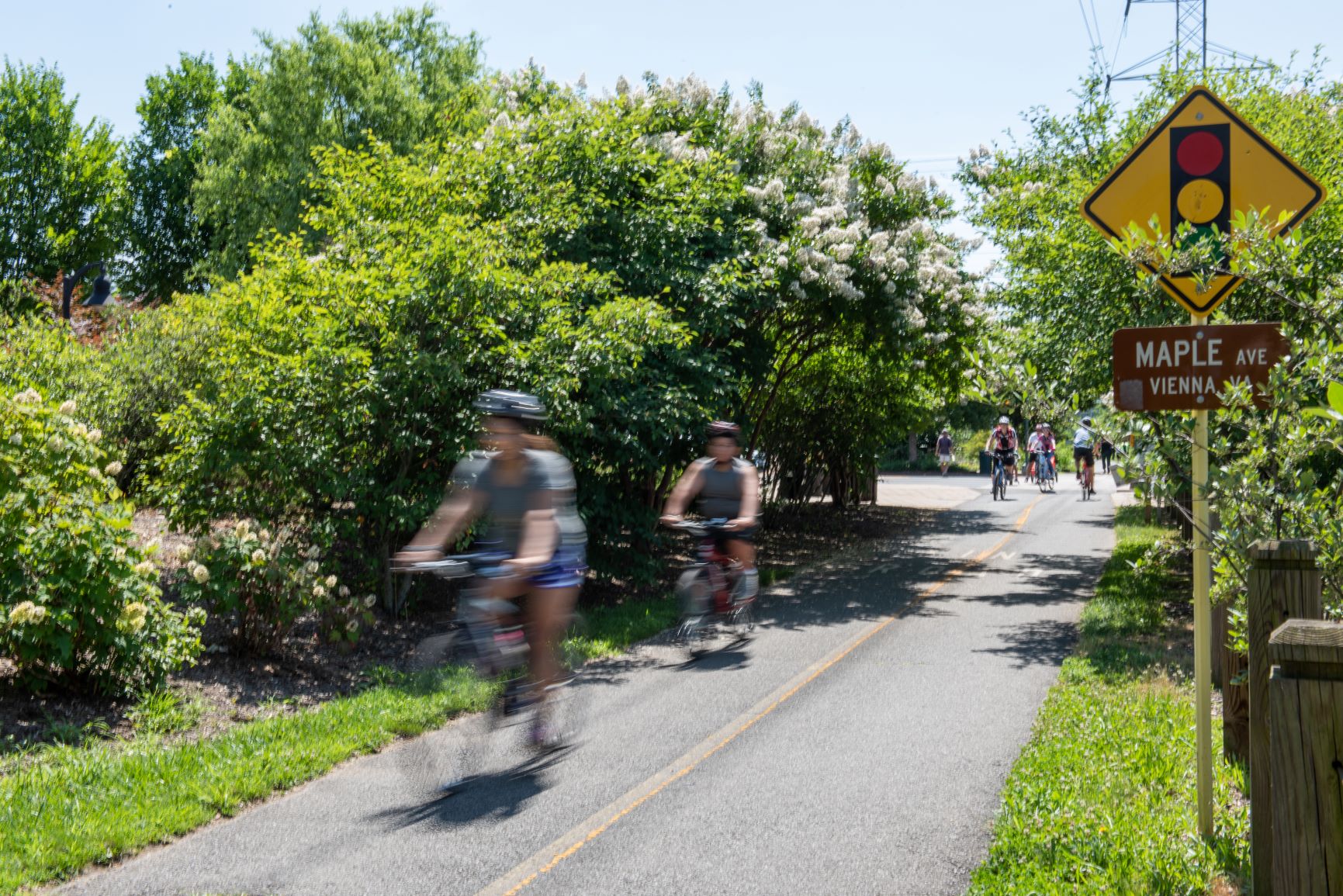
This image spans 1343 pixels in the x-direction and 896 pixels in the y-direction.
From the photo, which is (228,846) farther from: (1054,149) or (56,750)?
(1054,149)

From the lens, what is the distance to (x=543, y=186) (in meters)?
12.6

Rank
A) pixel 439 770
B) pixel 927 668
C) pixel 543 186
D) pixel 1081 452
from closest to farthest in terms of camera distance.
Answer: pixel 439 770 → pixel 927 668 → pixel 543 186 → pixel 1081 452

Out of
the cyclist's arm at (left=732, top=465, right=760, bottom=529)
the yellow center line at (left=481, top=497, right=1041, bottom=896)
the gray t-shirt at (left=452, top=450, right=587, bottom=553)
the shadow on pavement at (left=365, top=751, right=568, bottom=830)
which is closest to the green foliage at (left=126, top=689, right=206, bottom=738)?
the shadow on pavement at (left=365, top=751, right=568, bottom=830)

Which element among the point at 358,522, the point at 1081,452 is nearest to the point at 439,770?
the point at 358,522

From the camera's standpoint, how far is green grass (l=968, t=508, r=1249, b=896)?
4.65m

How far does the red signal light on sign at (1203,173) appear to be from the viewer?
5.29 meters

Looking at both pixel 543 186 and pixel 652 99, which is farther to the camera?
pixel 652 99

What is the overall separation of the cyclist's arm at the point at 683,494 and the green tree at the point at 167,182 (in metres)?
35.5

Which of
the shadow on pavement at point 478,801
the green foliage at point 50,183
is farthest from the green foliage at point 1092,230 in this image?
the green foliage at point 50,183

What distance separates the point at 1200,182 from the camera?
5.34 meters

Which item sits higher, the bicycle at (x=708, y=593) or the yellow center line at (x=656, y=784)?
the bicycle at (x=708, y=593)

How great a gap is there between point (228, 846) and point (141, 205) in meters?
42.1

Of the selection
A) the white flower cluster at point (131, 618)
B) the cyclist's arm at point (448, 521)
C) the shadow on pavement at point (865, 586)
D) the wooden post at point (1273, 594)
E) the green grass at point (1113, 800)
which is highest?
the cyclist's arm at point (448, 521)

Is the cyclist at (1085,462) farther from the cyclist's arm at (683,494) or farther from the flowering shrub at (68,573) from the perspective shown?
the flowering shrub at (68,573)
